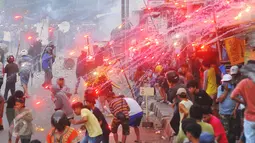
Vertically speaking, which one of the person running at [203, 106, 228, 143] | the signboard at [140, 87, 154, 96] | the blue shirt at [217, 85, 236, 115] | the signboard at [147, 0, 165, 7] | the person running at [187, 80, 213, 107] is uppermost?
the signboard at [147, 0, 165, 7]

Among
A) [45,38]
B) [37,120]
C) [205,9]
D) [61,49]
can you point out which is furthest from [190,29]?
[61,49]

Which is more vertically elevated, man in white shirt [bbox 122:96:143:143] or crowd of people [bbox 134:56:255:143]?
crowd of people [bbox 134:56:255:143]

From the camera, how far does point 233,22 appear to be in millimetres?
9297

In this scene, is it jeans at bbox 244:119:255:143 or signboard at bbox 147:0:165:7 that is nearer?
jeans at bbox 244:119:255:143

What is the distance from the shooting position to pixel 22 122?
334 inches

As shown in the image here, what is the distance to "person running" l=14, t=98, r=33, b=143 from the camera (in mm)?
8469

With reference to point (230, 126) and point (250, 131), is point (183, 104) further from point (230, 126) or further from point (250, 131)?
point (230, 126)

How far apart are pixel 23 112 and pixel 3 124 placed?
4.39 m

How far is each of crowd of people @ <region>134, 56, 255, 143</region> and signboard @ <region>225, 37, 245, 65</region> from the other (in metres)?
0.40

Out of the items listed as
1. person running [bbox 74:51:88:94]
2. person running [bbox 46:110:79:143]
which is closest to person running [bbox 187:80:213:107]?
person running [bbox 46:110:79:143]

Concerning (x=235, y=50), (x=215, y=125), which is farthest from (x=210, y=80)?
(x=215, y=125)

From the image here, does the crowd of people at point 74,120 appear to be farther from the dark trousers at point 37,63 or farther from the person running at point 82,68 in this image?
the dark trousers at point 37,63

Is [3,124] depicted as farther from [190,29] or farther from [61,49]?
[61,49]

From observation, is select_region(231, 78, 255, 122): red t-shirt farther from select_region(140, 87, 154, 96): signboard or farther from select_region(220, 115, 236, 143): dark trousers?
select_region(140, 87, 154, 96): signboard
